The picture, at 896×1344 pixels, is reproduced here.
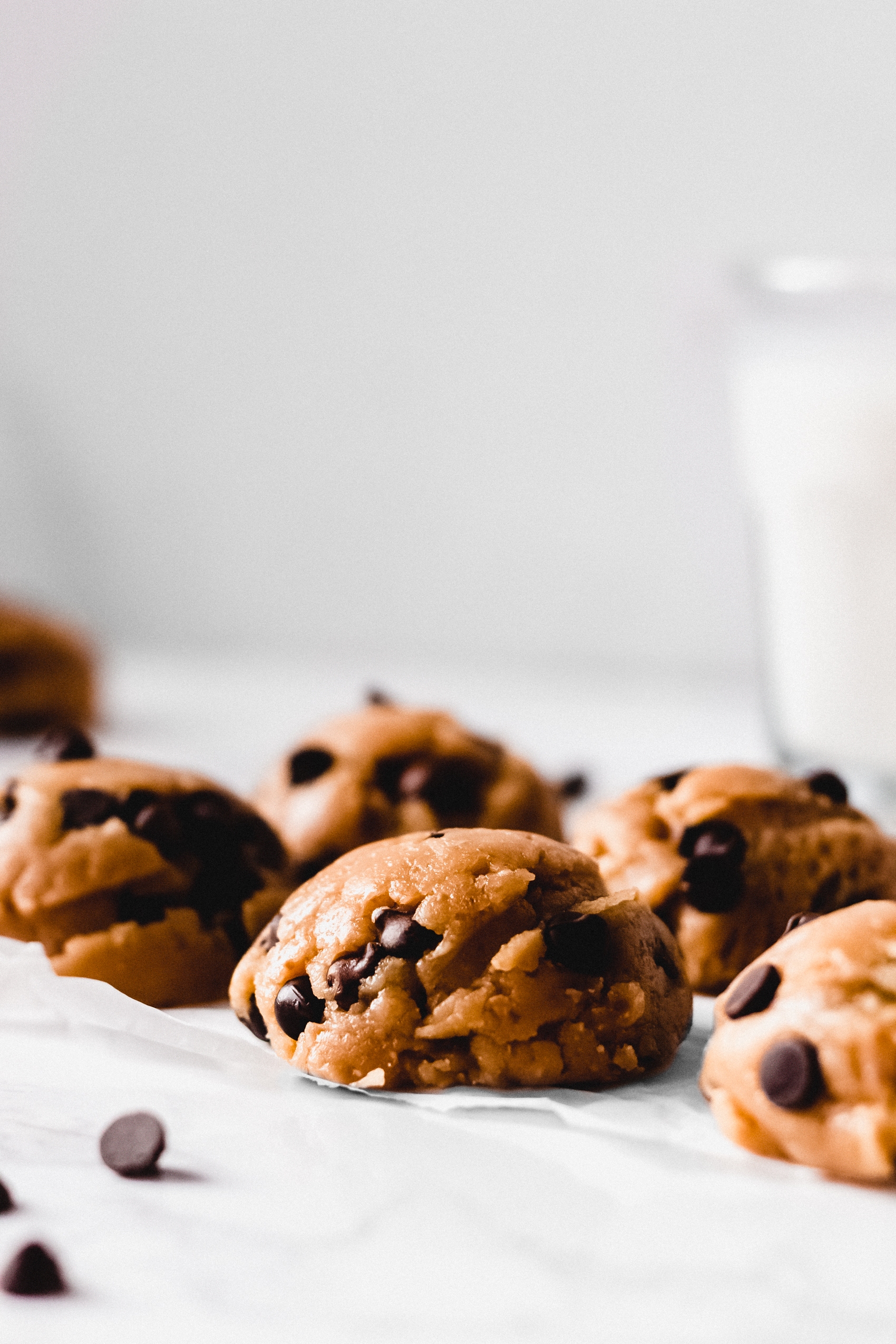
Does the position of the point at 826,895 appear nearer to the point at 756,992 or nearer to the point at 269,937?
the point at 756,992

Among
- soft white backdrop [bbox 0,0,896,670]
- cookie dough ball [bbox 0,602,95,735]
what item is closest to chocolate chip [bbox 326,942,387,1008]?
cookie dough ball [bbox 0,602,95,735]

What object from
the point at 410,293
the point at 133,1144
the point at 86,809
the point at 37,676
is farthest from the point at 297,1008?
the point at 410,293

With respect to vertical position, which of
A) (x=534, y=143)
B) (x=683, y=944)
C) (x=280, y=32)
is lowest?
(x=683, y=944)

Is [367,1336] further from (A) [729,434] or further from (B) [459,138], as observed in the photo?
(B) [459,138]

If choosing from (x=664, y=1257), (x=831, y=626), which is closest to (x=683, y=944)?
(x=664, y=1257)

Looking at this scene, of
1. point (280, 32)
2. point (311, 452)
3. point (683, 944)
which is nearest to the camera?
point (683, 944)

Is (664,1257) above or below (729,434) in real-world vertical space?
below
